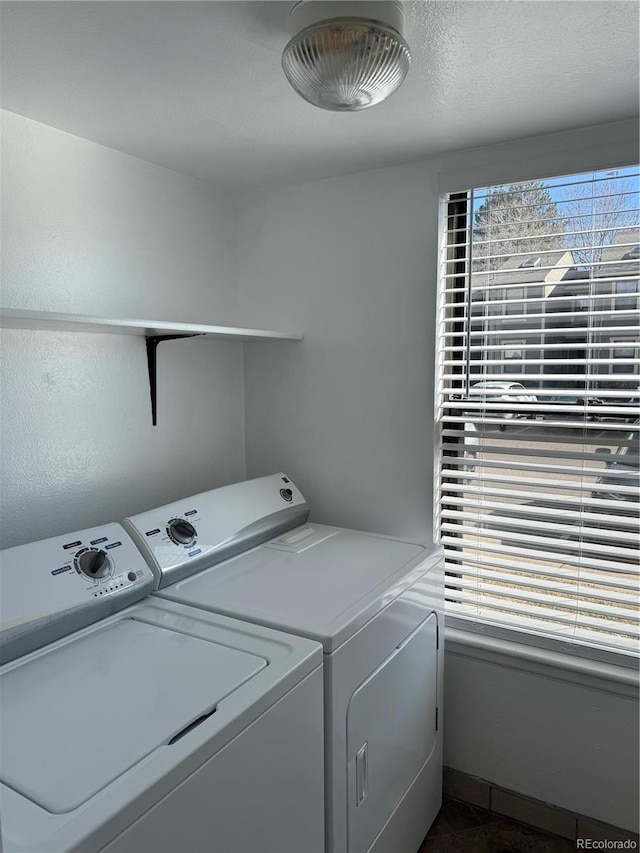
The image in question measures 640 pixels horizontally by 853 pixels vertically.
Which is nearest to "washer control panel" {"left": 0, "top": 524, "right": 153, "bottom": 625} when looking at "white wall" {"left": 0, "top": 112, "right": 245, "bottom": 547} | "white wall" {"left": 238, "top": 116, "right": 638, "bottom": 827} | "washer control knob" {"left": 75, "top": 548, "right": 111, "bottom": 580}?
"washer control knob" {"left": 75, "top": 548, "right": 111, "bottom": 580}

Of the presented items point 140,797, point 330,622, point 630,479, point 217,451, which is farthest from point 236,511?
point 630,479

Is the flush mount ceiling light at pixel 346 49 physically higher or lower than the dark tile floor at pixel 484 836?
higher

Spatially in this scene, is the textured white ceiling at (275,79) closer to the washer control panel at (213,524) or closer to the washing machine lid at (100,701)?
the washer control panel at (213,524)

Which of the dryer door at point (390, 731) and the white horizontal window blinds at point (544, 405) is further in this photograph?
the white horizontal window blinds at point (544, 405)

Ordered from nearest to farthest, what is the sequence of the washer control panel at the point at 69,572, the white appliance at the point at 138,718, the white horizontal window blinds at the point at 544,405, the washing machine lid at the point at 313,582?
the white appliance at the point at 138,718 < the washer control panel at the point at 69,572 < the washing machine lid at the point at 313,582 < the white horizontal window blinds at the point at 544,405

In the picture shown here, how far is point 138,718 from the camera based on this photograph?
1.08m

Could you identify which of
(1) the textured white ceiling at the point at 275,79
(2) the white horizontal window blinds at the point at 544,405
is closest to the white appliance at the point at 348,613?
(2) the white horizontal window blinds at the point at 544,405

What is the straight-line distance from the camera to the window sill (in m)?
1.85

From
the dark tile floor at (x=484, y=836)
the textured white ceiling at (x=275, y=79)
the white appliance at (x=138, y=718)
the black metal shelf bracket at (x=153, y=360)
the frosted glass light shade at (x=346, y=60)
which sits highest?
the textured white ceiling at (x=275, y=79)

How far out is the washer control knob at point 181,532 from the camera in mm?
1772

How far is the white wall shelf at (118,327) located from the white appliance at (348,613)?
0.56 metres

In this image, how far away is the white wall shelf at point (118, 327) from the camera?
141 cm

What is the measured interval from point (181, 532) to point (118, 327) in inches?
26.1

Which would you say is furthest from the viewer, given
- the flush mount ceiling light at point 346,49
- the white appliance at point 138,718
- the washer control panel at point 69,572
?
the washer control panel at point 69,572
